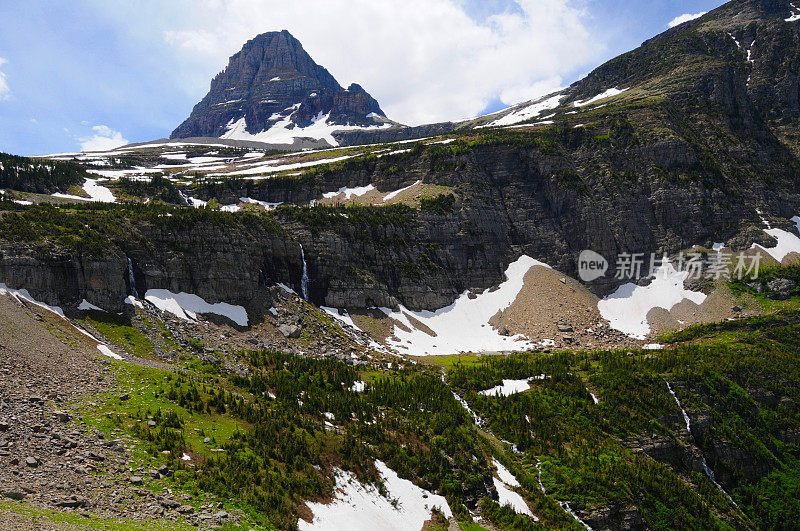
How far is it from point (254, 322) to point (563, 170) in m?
81.6

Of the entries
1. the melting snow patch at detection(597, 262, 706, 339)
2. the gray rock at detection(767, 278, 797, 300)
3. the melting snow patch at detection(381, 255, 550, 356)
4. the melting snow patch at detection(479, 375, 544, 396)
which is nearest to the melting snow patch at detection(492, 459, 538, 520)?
the melting snow patch at detection(479, 375, 544, 396)

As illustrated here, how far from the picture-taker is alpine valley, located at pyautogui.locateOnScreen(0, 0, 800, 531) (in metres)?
23.2

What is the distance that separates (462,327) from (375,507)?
2399 inches

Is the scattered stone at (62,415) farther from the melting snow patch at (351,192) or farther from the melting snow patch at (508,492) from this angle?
the melting snow patch at (351,192)

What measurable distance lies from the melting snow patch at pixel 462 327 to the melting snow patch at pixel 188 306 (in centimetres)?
2338

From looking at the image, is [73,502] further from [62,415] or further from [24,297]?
[24,297]

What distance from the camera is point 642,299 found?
91.4 metres

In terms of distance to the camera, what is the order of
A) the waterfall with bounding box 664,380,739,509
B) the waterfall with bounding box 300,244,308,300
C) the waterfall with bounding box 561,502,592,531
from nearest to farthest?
the waterfall with bounding box 561,502,592,531
the waterfall with bounding box 664,380,739,509
the waterfall with bounding box 300,244,308,300

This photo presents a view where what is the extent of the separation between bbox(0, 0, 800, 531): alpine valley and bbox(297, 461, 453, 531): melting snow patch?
16cm

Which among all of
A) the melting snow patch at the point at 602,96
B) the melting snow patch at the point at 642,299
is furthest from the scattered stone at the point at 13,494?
the melting snow patch at the point at 602,96

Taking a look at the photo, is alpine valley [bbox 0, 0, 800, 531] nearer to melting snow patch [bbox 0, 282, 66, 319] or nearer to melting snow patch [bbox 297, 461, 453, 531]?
melting snow patch [bbox 297, 461, 453, 531]

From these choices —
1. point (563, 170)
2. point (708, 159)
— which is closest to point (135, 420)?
point (563, 170)

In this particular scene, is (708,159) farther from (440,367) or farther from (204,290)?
(204,290)

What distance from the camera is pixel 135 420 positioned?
2386 cm
